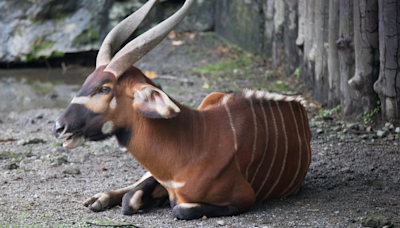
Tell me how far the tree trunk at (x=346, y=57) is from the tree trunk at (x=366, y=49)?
162 millimetres

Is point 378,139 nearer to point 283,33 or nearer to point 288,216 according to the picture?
point 288,216

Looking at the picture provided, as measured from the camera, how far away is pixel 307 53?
6.01 metres

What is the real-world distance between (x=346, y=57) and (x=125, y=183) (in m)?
2.63

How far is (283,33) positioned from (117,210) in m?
4.52

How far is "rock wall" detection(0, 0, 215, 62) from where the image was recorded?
868cm

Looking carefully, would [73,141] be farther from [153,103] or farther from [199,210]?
[199,210]

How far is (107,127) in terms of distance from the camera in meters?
3.01

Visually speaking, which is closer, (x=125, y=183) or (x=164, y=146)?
(x=164, y=146)

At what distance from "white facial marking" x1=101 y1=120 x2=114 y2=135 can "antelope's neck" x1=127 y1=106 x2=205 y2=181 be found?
144mm

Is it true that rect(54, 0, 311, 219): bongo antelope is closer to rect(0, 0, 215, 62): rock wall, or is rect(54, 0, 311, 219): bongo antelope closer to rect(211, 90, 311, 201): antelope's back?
rect(211, 90, 311, 201): antelope's back

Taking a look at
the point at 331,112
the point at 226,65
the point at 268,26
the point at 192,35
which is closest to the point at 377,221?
the point at 331,112

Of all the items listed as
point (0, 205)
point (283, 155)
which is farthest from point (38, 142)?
point (283, 155)

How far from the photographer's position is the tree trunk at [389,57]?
4.32 m

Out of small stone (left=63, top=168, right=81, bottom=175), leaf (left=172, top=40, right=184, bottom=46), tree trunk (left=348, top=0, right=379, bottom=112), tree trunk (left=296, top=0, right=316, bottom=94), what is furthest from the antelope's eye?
leaf (left=172, top=40, right=184, bottom=46)
